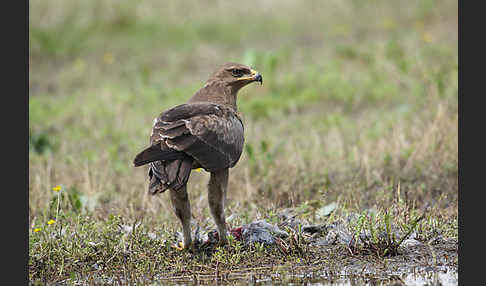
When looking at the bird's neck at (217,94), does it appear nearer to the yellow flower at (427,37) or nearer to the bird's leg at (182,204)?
the bird's leg at (182,204)

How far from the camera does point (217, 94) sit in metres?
5.65

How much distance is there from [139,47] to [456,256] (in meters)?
9.93

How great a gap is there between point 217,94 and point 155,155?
124 centimetres

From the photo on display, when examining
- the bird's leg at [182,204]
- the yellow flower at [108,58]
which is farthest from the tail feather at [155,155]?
the yellow flower at [108,58]

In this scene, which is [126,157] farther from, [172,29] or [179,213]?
[172,29]

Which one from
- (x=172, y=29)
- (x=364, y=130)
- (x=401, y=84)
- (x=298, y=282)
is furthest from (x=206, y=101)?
(x=172, y=29)

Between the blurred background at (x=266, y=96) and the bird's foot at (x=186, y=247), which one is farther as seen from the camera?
the blurred background at (x=266, y=96)

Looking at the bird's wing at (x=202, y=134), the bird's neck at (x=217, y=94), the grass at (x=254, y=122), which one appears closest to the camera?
the bird's wing at (x=202, y=134)

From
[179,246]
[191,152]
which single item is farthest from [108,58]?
[191,152]

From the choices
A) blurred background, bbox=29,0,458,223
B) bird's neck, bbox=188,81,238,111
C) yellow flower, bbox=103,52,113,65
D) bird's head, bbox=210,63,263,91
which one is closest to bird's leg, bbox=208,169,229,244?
bird's neck, bbox=188,81,238,111

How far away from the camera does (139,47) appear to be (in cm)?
1384

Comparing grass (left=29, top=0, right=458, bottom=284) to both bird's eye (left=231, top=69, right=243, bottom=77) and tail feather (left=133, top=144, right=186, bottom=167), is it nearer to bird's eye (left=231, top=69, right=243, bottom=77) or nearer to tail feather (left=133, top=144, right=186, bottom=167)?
tail feather (left=133, top=144, right=186, bottom=167)

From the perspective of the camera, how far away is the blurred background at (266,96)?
704 centimetres

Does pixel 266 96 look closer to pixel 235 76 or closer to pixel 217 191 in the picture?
pixel 235 76
